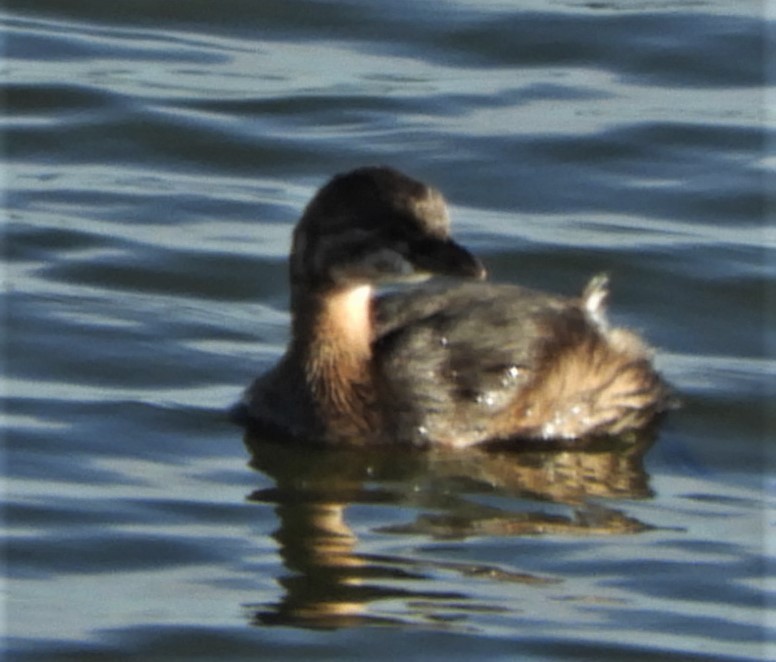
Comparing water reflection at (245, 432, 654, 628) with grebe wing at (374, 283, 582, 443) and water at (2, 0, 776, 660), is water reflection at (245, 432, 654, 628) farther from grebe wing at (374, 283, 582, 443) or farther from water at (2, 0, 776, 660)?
grebe wing at (374, 283, 582, 443)

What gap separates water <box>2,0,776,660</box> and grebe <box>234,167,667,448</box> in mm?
136

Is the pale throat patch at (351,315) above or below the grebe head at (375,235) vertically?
below

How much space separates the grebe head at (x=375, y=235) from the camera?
937cm

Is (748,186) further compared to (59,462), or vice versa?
(748,186)

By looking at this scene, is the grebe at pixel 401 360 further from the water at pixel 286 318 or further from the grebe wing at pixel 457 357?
the water at pixel 286 318

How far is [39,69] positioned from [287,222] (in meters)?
2.83

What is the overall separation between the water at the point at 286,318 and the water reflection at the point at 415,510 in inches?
0.6

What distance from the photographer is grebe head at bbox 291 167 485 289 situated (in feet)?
30.7

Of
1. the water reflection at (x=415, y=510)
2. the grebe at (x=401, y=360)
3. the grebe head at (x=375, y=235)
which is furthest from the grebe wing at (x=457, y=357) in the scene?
the grebe head at (x=375, y=235)

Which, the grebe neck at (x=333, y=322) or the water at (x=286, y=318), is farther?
the grebe neck at (x=333, y=322)

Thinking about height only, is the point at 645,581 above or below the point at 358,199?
below

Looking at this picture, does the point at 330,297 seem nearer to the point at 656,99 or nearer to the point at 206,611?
the point at 206,611

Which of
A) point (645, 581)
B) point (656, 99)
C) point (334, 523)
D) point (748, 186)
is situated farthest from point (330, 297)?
point (656, 99)

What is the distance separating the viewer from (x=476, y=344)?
9.82 m
